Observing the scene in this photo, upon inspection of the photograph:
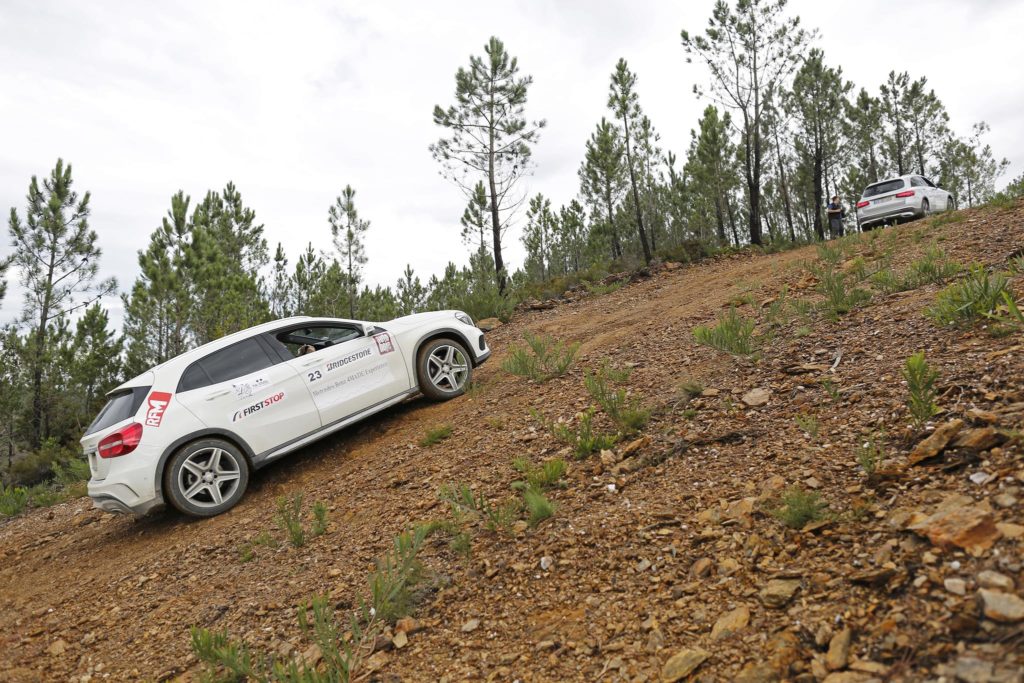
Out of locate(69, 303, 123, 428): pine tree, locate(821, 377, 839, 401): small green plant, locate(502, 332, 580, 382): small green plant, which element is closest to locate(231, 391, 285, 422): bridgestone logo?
locate(502, 332, 580, 382): small green plant

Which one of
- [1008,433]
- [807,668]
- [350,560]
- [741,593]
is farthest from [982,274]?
[350,560]

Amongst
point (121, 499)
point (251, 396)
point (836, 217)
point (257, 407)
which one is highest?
point (836, 217)

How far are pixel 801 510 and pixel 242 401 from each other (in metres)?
4.95

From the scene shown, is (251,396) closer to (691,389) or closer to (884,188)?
(691,389)

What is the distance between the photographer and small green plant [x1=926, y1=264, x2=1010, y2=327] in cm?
434

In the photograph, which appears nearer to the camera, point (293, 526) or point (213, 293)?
point (293, 526)

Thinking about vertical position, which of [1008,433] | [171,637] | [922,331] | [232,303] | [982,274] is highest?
[232,303]

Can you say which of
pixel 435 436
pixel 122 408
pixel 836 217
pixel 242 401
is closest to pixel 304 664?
pixel 435 436

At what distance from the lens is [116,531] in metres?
6.25

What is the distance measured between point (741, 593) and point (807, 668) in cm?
49

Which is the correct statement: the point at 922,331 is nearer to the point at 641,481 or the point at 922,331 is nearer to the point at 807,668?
the point at 641,481

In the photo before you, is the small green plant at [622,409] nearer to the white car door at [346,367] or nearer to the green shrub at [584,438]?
the green shrub at [584,438]

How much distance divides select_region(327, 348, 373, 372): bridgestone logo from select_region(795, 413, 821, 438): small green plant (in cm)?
446

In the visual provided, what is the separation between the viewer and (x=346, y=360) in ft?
21.3
